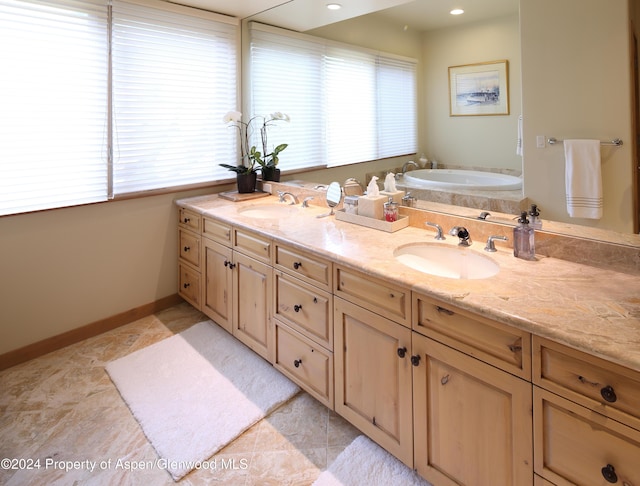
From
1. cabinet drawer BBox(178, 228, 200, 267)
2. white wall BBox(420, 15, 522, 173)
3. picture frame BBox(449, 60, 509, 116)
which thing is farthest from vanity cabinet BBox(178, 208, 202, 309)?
picture frame BBox(449, 60, 509, 116)

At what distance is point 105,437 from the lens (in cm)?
174

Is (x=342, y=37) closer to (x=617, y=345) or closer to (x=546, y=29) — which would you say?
(x=546, y=29)

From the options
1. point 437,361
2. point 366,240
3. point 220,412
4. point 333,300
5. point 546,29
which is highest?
point 546,29

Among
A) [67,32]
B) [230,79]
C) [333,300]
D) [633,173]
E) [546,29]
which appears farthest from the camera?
[230,79]

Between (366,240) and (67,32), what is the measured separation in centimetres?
204

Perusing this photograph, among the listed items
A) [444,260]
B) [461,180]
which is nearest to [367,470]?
[444,260]

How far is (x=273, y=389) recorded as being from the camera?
6.68 ft

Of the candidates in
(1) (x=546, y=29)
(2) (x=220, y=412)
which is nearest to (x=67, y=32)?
(2) (x=220, y=412)

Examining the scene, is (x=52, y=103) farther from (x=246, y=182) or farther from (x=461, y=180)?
(x=461, y=180)

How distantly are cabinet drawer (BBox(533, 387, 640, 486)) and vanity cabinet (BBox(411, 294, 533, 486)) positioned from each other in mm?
36

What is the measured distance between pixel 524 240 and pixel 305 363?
1071 millimetres

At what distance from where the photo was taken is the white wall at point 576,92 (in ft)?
4.12

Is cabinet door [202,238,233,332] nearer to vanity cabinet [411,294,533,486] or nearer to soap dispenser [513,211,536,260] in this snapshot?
vanity cabinet [411,294,533,486]

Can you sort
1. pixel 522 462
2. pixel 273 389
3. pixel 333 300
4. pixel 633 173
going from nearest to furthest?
pixel 522 462, pixel 633 173, pixel 333 300, pixel 273 389
